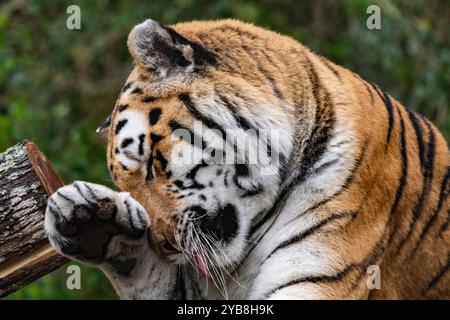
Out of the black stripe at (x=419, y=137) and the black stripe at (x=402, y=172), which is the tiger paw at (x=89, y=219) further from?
the black stripe at (x=419, y=137)

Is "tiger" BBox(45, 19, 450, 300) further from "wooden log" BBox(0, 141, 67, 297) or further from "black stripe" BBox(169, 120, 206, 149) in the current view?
"wooden log" BBox(0, 141, 67, 297)

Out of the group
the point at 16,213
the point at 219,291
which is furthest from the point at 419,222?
the point at 16,213

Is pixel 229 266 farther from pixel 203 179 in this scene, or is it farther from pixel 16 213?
pixel 16 213

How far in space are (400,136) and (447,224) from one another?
0.45m

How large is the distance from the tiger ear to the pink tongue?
0.78 m

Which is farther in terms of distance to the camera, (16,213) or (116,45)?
(116,45)

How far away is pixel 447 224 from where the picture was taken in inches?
146

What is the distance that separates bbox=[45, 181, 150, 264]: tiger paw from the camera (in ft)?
10.4

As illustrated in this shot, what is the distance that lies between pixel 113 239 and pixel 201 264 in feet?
1.31

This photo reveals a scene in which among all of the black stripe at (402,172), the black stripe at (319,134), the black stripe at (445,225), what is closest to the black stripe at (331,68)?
the black stripe at (319,134)

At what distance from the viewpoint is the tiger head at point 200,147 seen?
3398 mm

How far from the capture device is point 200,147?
11.1 ft

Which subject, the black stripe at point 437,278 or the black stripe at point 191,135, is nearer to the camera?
the black stripe at point 191,135
